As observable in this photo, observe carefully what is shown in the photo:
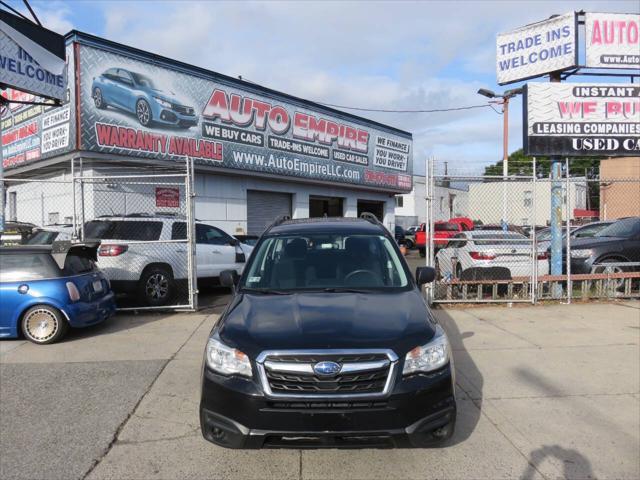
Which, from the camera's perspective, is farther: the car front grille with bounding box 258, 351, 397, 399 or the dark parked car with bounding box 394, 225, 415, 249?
the dark parked car with bounding box 394, 225, 415, 249

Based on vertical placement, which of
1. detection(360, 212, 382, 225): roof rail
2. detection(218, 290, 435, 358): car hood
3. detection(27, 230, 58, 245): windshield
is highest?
detection(360, 212, 382, 225): roof rail

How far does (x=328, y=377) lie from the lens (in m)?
3.22

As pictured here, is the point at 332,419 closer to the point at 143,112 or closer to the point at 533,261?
the point at 533,261

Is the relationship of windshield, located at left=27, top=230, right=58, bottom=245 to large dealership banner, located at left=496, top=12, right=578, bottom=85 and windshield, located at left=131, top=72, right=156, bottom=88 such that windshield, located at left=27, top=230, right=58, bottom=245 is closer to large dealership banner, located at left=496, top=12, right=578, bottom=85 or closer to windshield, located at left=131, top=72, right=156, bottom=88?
windshield, located at left=131, top=72, right=156, bottom=88

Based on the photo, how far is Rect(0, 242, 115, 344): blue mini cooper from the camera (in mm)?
7020

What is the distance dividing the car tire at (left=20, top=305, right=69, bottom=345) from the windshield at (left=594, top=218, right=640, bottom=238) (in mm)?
10577

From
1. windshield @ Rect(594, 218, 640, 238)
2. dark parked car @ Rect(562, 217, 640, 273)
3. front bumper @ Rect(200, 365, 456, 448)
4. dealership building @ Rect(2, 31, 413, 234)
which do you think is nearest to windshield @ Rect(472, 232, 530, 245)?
dark parked car @ Rect(562, 217, 640, 273)

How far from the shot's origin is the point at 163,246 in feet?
32.2

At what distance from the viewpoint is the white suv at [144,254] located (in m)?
9.22

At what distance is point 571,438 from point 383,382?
194cm

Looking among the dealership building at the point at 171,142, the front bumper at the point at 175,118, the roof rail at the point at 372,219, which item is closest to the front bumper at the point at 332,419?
the roof rail at the point at 372,219

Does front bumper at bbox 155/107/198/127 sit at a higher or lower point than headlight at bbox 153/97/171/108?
lower

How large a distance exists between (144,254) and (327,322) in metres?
6.79

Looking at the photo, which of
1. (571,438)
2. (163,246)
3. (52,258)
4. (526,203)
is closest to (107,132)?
(163,246)
